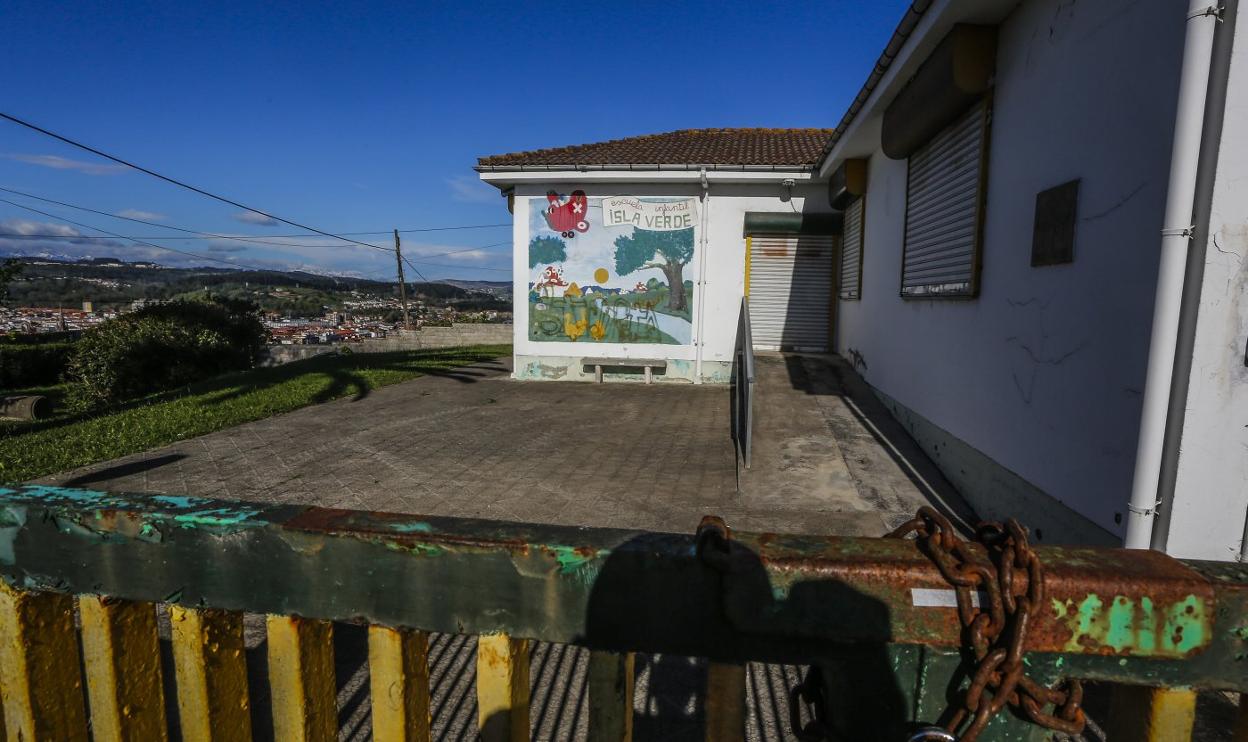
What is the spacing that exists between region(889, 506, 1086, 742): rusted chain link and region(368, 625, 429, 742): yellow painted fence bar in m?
0.82

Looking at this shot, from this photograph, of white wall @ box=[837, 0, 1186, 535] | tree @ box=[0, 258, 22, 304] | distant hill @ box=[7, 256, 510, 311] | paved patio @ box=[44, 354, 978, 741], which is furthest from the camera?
distant hill @ box=[7, 256, 510, 311]

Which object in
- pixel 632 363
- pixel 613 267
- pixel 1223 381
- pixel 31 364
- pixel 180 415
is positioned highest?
pixel 613 267

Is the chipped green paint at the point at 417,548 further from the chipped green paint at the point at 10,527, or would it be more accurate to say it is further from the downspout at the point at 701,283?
the downspout at the point at 701,283

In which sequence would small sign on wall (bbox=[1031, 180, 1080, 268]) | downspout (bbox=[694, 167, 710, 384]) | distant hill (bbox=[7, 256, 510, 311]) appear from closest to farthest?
small sign on wall (bbox=[1031, 180, 1080, 268]) < downspout (bbox=[694, 167, 710, 384]) < distant hill (bbox=[7, 256, 510, 311])

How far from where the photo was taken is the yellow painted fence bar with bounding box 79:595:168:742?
1.15 meters

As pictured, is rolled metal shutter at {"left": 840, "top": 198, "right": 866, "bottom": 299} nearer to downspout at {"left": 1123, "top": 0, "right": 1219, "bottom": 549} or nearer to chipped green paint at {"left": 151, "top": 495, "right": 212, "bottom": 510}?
downspout at {"left": 1123, "top": 0, "right": 1219, "bottom": 549}

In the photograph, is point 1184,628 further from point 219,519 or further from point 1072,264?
point 1072,264

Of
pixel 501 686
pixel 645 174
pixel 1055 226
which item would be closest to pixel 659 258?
pixel 645 174

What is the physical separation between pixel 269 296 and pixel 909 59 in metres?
48.8

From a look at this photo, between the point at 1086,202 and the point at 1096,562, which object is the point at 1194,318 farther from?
the point at 1096,562

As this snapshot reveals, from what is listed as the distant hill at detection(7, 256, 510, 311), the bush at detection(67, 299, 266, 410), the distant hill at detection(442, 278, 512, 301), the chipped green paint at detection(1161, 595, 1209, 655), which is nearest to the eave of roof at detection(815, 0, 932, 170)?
the chipped green paint at detection(1161, 595, 1209, 655)

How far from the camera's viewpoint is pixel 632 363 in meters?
11.3

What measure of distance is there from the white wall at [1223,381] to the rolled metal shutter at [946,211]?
2249mm

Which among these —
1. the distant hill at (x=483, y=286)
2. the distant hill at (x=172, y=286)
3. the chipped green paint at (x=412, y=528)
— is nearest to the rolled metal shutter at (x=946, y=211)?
the chipped green paint at (x=412, y=528)
